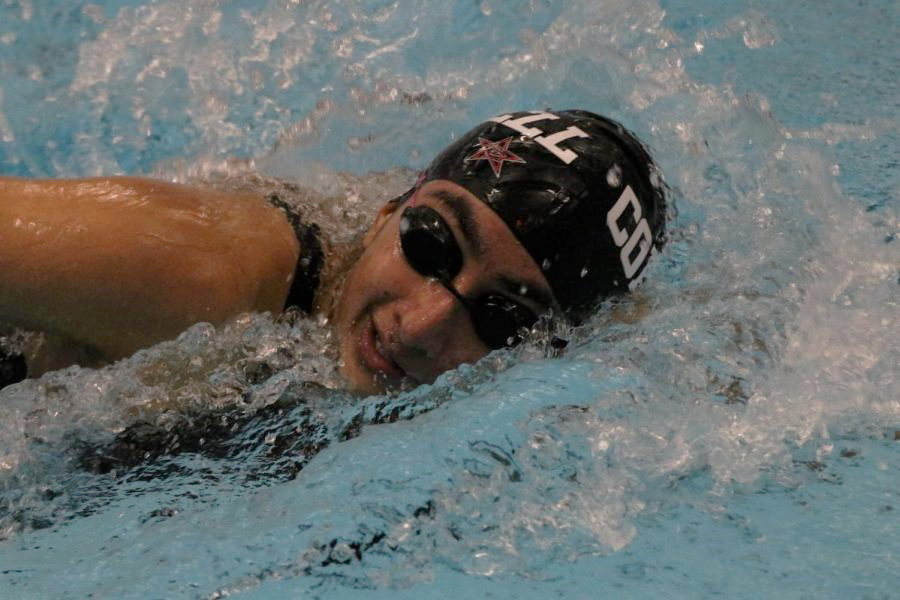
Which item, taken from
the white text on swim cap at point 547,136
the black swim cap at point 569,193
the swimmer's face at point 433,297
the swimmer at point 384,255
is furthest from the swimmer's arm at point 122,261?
the white text on swim cap at point 547,136

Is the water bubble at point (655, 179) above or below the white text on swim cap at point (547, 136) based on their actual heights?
below

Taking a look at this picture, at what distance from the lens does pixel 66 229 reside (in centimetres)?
178

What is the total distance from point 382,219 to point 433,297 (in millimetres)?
328

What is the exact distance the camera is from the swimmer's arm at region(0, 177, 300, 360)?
1.77m

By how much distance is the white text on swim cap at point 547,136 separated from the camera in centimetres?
206

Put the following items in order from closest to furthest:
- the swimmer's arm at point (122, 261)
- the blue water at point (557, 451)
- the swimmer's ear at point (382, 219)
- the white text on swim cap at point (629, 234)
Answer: the swimmer's arm at point (122, 261) → the blue water at point (557, 451) → the white text on swim cap at point (629, 234) → the swimmer's ear at point (382, 219)

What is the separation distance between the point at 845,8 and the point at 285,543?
356cm

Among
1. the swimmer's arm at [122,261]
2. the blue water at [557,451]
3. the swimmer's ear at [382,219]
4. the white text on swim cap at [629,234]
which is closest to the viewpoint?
the swimmer's arm at [122,261]

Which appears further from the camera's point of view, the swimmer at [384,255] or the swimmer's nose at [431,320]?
the swimmer's nose at [431,320]

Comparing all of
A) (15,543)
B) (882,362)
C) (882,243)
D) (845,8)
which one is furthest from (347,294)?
(845,8)

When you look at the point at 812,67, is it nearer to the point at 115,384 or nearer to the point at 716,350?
the point at 716,350

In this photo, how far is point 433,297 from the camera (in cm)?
196

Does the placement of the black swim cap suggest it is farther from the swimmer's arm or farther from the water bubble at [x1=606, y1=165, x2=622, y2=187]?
the swimmer's arm

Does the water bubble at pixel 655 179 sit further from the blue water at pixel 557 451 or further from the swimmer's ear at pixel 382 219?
the swimmer's ear at pixel 382 219
